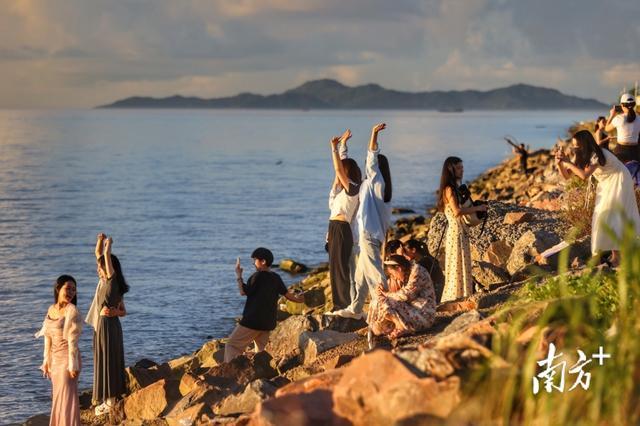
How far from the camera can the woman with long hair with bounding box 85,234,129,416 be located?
12070 millimetres

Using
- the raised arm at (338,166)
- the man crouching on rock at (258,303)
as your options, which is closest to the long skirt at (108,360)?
the man crouching on rock at (258,303)

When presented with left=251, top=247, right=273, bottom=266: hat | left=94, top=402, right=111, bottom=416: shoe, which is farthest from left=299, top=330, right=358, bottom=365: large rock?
left=94, top=402, right=111, bottom=416: shoe

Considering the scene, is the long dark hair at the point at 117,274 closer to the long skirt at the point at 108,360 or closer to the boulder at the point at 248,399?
the long skirt at the point at 108,360

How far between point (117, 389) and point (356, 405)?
5.25 metres

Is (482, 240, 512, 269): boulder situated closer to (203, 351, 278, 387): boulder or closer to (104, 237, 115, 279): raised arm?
(203, 351, 278, 387): boulder

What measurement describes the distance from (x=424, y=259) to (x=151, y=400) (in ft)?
12.5

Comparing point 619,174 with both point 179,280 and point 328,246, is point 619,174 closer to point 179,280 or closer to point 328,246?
point 328,246

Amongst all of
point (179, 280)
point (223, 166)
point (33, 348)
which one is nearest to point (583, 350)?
point (33, 348)

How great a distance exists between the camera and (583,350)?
8023 mm

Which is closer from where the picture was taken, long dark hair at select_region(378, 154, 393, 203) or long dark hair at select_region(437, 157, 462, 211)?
long dark hair at select_region(437, 157, 462, 211)

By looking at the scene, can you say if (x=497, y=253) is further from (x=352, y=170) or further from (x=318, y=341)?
(x=318, y=341)

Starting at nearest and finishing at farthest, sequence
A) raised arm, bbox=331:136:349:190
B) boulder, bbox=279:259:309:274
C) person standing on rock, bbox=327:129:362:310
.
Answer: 1. raised arm, bbox=331:136:349:190
2. person standing on rock, bbox=327:129:362:310
3. boulder, bbox=279:259:309:274

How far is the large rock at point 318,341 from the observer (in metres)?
12.5

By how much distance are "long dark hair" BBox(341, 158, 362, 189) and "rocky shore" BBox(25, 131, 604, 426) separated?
1.82m
